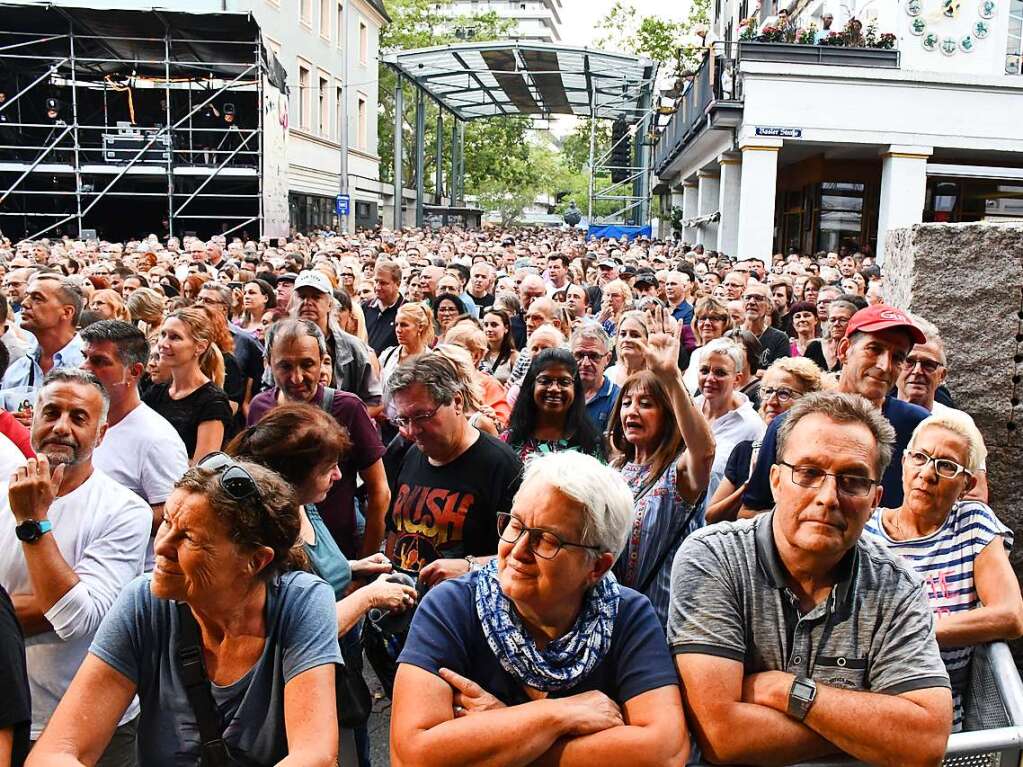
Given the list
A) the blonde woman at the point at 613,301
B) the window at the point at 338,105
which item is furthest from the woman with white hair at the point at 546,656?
the window at the point at 338,105

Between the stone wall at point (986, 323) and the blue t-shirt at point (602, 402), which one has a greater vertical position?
the stone wall at point (986, 323)

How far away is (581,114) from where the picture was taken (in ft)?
155

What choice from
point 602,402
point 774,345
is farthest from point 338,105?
point 602,402

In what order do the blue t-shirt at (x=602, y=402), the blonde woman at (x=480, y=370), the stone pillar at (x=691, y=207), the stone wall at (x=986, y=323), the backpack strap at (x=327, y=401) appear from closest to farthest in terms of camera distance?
the backpack strap at (x=327, y=401), the stone wall at (x=986, y=323), the blonde woman at (x=480, y=370), the blue t-shirt at (x=602, y=402), the stone pillar at (x=691, y=207)

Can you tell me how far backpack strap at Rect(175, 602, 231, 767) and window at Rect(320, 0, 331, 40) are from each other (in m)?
42.1

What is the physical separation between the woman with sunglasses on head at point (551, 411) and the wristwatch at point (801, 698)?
2.33m

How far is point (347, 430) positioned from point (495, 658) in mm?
2072

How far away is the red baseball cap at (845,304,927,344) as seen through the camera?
4125 mm

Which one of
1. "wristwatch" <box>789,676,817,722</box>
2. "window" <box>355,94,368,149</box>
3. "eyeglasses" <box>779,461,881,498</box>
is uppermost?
"window" <box>355,94,368,149</box>

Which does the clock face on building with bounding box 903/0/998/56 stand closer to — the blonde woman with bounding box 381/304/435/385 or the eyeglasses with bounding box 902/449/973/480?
the blonde woman with bounding box 381/304/435/385

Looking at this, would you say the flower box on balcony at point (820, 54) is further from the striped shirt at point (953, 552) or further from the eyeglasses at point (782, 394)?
the striped shirt at point (953, 552)

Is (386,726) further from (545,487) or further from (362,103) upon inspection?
(362,103)

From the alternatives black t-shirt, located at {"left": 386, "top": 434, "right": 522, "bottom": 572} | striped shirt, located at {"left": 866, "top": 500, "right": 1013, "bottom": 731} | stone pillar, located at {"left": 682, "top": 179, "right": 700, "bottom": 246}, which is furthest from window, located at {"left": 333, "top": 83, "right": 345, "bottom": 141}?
striped shirt, located at {"left": 866, "top": 500, "right": 1013, "bottom": 731}

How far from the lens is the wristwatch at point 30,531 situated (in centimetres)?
285
